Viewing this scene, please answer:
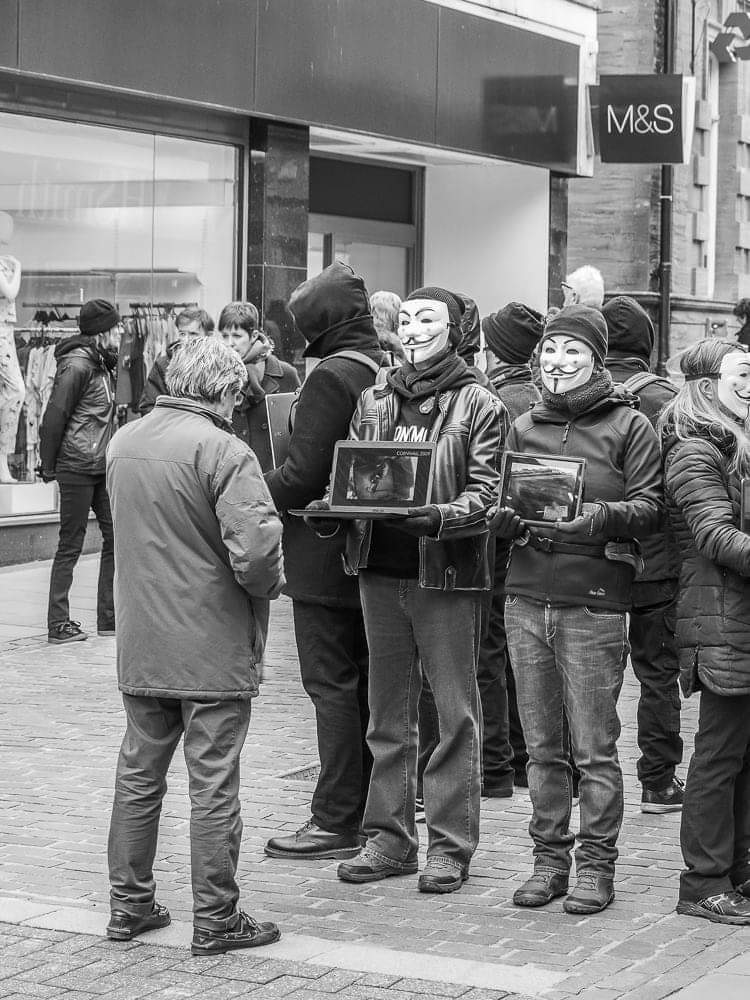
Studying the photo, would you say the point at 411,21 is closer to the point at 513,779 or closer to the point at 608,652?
the point at 513,779

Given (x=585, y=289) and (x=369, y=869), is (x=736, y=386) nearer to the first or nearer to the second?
(x=369, y=869)

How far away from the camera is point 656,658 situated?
7500 mm

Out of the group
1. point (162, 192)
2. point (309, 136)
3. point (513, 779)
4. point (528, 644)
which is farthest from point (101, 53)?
point (528, 644)

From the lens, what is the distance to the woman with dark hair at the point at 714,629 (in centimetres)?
578

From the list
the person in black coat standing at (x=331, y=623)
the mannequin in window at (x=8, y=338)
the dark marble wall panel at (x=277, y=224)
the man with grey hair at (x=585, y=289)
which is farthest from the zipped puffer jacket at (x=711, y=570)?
the dark marble wall panel at (x=277, y=224)

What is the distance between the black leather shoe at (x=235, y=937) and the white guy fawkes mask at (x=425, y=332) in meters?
2.01

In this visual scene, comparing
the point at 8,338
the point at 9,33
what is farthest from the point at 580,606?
the point at 8,338

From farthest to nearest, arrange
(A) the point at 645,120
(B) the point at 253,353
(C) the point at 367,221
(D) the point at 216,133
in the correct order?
(A) the point at 645,120
(C) the point at 367,221
(D) the point at 216,133
(B) the point at 253,353

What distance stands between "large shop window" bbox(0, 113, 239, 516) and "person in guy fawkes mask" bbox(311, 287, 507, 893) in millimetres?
8402

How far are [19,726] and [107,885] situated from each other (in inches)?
111

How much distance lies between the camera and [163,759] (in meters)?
5.62

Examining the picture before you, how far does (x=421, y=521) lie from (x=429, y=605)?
47cm

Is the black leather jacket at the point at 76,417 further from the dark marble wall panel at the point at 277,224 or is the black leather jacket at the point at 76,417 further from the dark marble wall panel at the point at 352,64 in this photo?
the dark marble wall panel at the point at 352,64

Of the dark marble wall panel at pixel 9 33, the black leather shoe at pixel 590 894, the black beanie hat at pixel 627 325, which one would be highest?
the dark marble wall panel at pixel 9 33
